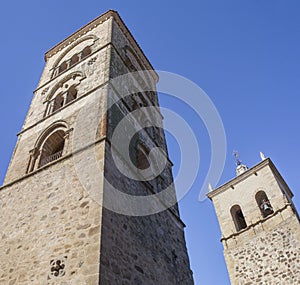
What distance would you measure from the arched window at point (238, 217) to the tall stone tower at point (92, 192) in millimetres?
10420

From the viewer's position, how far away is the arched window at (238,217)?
20.0 metres

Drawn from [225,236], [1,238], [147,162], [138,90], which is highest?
[138,90]

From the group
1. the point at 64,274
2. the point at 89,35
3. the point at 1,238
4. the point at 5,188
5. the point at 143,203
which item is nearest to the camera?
the point at 64,274

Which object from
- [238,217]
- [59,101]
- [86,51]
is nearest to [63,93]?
[59,101]

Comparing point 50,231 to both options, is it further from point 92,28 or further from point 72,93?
point 92,28

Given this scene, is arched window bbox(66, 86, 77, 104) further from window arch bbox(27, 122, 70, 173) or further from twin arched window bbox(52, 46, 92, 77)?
twin arched window bbox(52, 46, 92, 77)

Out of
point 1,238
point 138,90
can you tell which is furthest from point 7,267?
point 138,90

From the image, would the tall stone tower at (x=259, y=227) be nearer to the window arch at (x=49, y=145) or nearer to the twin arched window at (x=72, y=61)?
the window arch at (x=49, y=145)

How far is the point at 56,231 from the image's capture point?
620cm

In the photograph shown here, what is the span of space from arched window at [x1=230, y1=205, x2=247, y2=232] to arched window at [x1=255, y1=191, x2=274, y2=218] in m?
1.50

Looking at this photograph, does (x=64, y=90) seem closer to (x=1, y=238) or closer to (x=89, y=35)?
(x=89, y=35)

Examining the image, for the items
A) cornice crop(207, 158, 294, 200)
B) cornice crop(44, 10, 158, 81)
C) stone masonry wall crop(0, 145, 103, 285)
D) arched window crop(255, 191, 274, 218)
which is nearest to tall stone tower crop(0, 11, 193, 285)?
stone masonry wall crop(0, 145, 103, 285)

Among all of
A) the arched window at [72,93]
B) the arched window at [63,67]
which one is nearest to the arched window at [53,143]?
the arched window at [72,93]

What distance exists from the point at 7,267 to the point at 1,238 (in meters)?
1.04
